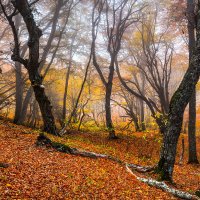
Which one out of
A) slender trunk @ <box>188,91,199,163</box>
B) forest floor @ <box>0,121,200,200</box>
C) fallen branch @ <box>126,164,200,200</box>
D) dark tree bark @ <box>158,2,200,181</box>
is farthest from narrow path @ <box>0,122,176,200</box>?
slender trunk @ <box>188,91,199,163</box>

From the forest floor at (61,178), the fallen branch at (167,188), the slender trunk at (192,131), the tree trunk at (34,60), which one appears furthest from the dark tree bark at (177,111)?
the tree trunk at (34,60)

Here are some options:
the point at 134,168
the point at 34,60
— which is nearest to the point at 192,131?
the point at 134,168

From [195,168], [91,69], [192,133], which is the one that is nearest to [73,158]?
[195,168]

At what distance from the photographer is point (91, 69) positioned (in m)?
24.2

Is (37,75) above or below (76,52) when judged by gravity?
below

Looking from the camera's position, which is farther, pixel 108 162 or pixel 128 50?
pixel 128 50

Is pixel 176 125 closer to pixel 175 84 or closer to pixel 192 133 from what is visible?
pixel 192 133

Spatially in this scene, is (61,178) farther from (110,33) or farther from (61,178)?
(110,33)

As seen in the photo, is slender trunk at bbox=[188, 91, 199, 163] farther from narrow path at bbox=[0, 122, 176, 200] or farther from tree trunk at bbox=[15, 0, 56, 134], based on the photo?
tree trunk at bbox=[15, 0, 56, 134]

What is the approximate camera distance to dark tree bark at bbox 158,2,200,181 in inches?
260

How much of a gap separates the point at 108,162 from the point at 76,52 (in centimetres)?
1431

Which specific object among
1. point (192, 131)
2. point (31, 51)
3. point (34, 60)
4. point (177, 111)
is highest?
point (31, 51)

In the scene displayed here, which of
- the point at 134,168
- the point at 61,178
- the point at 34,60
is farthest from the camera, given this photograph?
the point at 34,60

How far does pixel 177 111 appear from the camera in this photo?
22.1 feet
